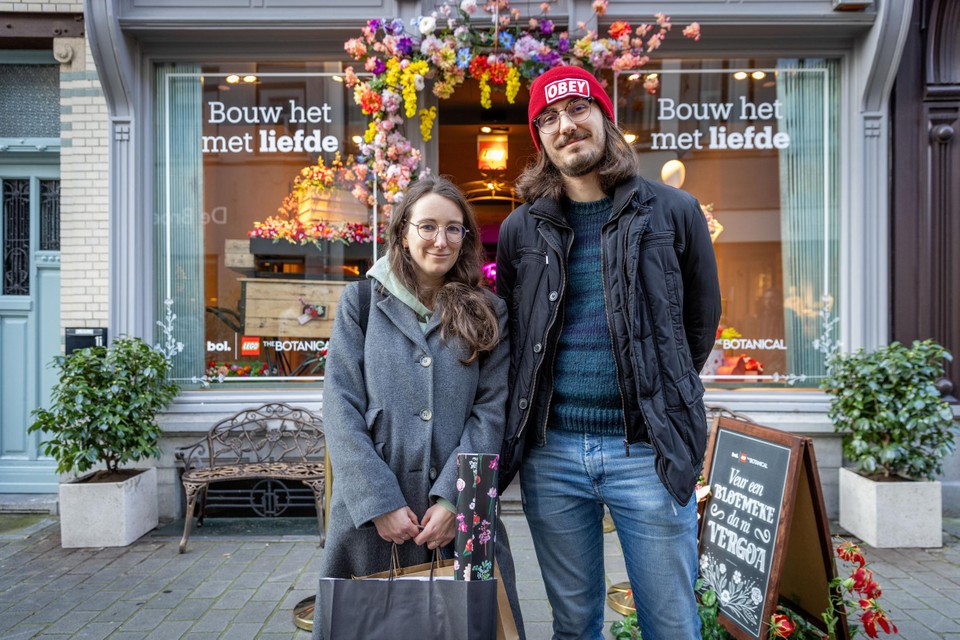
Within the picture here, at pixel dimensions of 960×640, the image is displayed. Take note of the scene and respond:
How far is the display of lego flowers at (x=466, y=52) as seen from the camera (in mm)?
5250

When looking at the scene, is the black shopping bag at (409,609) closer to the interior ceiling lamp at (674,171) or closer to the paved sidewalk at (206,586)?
the paved sidewalk at (206,586)

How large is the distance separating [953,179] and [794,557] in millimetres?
4110

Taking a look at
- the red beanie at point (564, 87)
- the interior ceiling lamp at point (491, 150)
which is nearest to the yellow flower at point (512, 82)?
the interior ceiling lamp at point (491, 150)

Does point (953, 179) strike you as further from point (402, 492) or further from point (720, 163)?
point (402, 492)

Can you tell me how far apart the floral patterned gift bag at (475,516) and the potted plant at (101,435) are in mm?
3781

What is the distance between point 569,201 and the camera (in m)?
2.45

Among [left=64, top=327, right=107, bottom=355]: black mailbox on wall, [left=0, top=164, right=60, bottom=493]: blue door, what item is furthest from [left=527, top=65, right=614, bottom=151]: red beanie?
[left=0, top=164, right=60, bottom=493]: blue door

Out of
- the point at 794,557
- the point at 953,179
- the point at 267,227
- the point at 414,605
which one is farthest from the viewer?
the point at 267,227

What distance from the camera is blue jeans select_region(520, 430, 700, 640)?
7.29ft

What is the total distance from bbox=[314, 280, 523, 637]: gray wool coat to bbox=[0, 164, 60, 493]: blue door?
4.97m

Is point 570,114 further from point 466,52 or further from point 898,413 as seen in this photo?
point 898,413

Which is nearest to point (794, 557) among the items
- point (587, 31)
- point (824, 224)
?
point (824, 224)

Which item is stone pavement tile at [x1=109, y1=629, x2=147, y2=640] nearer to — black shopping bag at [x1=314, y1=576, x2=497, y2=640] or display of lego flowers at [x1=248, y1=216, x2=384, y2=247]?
black shopping bag at [x1=314, y1=576, x2=497, y2=640]

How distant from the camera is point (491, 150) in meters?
7.42
